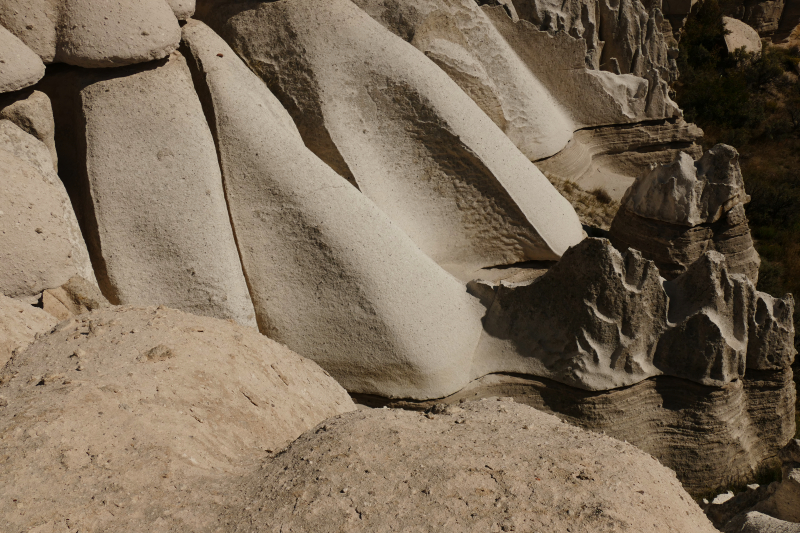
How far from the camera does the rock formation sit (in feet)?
20.0

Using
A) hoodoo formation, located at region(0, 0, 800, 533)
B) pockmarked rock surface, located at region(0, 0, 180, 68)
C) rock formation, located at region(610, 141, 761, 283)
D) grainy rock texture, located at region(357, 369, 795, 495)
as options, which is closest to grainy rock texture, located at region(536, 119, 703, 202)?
hoodoo formation, located at region(0, 0, 800, 533)

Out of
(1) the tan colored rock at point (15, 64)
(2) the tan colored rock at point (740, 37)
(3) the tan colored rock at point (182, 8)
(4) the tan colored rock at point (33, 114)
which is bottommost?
(4) the tan colored rock at point (33, 114)

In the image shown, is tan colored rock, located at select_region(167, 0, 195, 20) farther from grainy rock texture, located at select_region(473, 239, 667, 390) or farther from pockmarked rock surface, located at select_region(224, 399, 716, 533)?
pockmarked rock surface, located at select_region(224, 399, 716, 533)

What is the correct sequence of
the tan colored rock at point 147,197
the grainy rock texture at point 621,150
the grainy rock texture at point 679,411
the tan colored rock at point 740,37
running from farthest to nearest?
the tan colored rock at point 740,37, the grainy rock texture at point 621,150, the grainy rock texture at point 679,411, the tan colored rock at point 147,197

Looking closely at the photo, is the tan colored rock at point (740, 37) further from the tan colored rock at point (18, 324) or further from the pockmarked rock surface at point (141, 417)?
the tan colored rock at point (18, 324)

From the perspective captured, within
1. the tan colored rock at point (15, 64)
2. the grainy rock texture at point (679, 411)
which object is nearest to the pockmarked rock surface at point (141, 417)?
the grainy rock texture at point (679, 411)

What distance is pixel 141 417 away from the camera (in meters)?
2.30

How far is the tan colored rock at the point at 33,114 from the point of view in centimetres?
385

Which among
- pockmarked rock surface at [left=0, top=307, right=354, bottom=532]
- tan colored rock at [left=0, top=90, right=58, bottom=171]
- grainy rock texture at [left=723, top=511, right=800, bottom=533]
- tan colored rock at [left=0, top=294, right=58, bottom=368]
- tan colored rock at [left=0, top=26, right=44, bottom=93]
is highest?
tan colored rock at [left=0, top=26, right=44, bottom=93]

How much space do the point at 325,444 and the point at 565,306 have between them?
2.41 meters

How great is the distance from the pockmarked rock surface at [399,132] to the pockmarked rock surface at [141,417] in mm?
2167

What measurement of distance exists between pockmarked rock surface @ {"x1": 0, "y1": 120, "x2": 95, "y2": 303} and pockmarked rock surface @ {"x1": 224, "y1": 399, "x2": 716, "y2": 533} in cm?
193

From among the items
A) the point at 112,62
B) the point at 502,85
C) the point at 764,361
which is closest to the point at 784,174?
the point at 502,85

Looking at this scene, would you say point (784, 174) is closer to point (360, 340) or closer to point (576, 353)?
point (576, 353)
